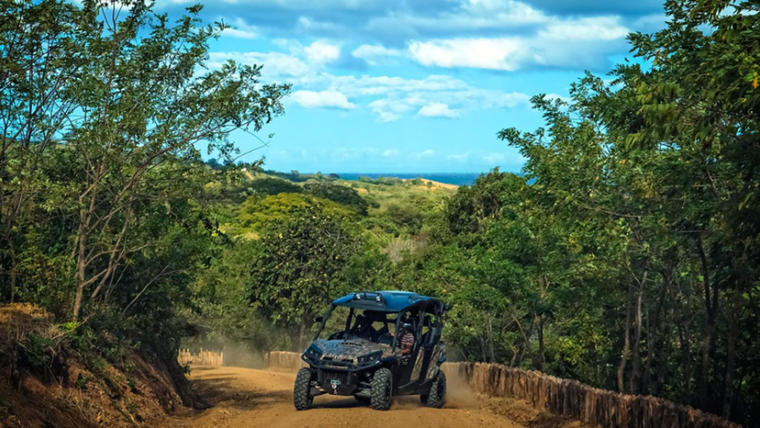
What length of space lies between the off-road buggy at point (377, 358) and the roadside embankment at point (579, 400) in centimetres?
241

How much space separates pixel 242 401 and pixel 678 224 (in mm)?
10946

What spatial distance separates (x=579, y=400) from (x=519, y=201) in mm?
10602

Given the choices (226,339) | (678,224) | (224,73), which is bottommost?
(226,339)

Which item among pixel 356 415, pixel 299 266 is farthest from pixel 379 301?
pixel 299 266

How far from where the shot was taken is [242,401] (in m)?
19.9

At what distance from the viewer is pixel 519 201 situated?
26.3 m

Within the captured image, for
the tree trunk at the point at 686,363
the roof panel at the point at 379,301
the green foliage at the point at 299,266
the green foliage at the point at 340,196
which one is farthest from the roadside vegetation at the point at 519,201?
the green foliage at the point at 340,196

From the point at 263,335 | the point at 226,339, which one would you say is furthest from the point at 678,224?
the point at 226,339

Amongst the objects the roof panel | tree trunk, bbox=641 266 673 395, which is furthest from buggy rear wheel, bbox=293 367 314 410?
tree trunk, bbox=641 266 673 395

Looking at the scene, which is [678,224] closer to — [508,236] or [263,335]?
[508,236]

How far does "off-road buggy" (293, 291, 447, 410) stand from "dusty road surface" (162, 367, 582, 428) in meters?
0.41

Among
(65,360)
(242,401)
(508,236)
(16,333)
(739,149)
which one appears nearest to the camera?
(739,149)

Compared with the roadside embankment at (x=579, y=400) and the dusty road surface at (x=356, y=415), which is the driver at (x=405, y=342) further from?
the roadside embankment at (x=579, y=400)

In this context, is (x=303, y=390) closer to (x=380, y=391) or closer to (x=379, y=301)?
(x=380, y=391)
